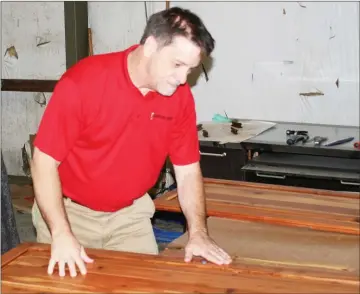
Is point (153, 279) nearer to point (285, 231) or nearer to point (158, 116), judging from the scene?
point (158, 116)

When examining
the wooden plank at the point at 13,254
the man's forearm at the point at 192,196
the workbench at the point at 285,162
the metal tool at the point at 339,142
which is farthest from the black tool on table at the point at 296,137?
the wooden plank at the point at 13,254

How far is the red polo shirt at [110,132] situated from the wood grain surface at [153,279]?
0.34 metres

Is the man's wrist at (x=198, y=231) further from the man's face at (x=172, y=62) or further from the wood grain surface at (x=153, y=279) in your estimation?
the man's face at (x=172, y=62)

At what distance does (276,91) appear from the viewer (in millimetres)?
4258

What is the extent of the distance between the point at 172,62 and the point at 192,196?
2.07ft

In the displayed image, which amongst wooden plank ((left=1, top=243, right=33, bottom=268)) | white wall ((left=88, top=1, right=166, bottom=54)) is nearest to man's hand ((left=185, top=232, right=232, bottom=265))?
wooden plank ((left=1, top=243, right=33, bottom=268))

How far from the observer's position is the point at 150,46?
7.11ft

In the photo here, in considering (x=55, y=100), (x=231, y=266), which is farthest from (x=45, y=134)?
(x=231, y=266)

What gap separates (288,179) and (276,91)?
86 centimetres

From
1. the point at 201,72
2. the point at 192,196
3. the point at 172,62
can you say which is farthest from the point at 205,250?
the point at 201,72

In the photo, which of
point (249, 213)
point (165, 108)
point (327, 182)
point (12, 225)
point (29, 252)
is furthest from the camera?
point (327, 182)

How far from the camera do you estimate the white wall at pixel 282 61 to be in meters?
4.05

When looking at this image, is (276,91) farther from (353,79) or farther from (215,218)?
(215,218)

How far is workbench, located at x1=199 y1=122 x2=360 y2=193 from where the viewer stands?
3498 millimetres
